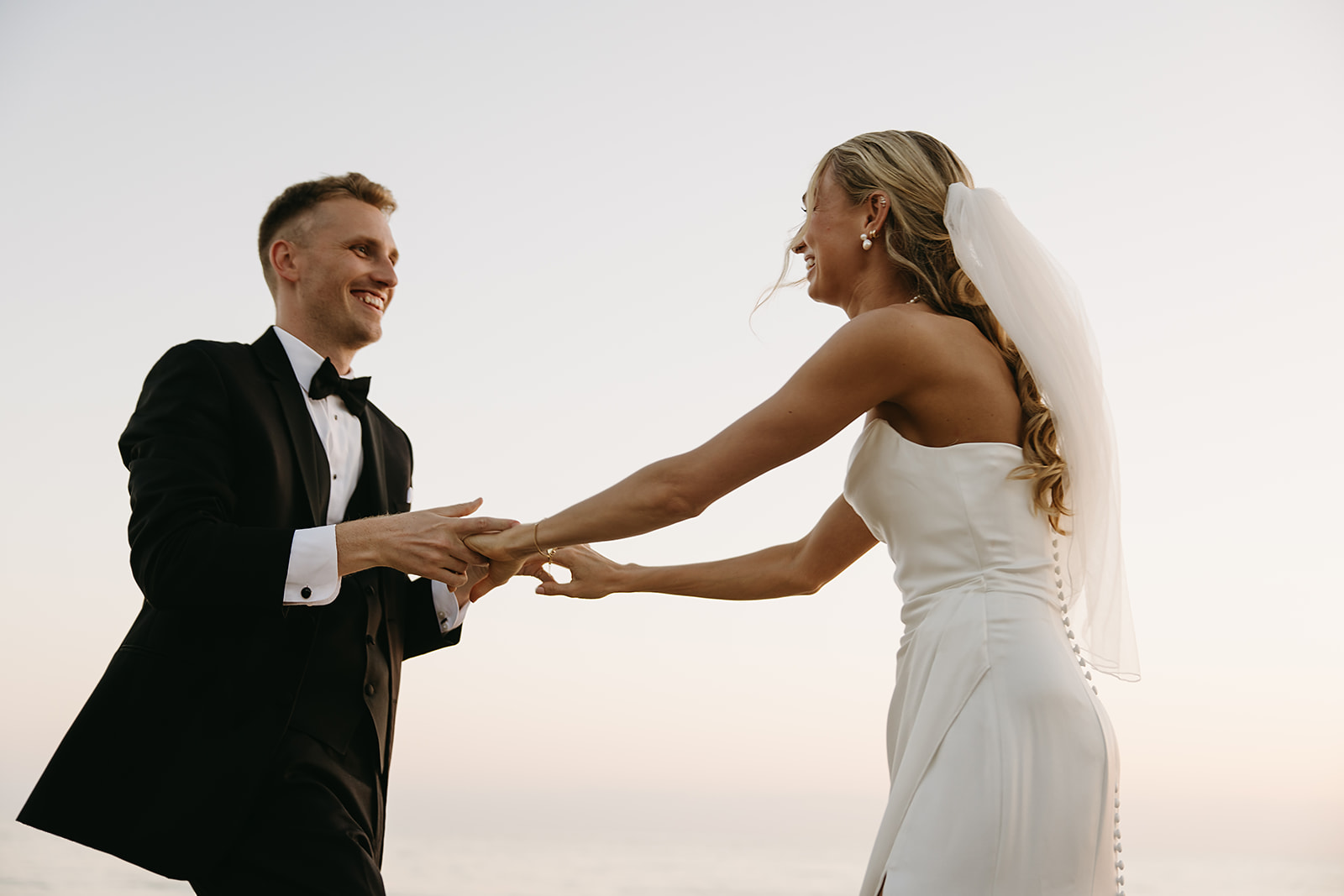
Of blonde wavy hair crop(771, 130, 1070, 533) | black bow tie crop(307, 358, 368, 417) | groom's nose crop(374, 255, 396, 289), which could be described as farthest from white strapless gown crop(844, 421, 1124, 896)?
groom's nose crop(374, 255, 396, 289)

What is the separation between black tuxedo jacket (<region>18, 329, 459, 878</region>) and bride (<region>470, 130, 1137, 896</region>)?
2.12ft

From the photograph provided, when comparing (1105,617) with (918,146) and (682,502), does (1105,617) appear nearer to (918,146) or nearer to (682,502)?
(682,502)

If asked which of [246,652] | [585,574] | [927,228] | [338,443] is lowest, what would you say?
[246,652]

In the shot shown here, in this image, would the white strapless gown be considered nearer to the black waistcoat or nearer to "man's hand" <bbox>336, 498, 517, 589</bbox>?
"man's hand" <bbox>336, 498, 517, 589</bbox>

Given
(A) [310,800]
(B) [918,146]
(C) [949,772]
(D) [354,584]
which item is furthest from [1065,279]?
(A) [310,800]

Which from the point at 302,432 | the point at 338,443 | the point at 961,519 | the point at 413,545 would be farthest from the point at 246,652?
the point at 961,519

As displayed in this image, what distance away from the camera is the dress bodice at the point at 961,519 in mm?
2168

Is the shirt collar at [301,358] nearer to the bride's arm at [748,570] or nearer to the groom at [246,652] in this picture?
the groom at [246,652]

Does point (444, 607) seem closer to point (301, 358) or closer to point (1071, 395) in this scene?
point (301, 358)

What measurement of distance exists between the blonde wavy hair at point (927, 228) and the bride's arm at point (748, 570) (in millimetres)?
646

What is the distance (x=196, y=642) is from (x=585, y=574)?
1.18 metres

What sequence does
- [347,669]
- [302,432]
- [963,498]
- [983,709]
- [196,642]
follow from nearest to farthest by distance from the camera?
1. [983,709]
2. [963,498]
3. [196,642]
4. [347,669]
5. [302,432]

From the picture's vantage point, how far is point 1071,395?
7.66ft

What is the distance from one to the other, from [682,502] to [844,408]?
41cm
